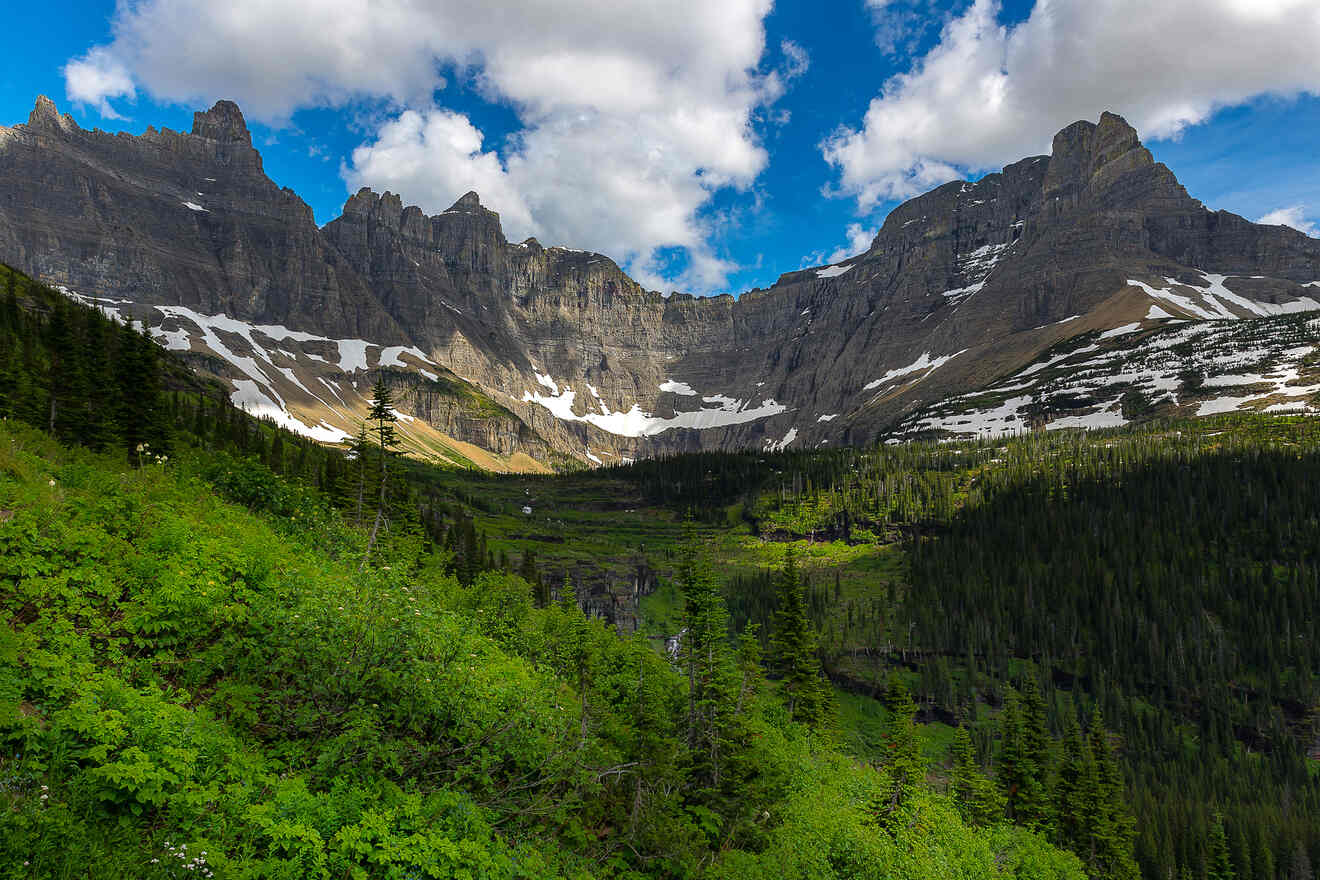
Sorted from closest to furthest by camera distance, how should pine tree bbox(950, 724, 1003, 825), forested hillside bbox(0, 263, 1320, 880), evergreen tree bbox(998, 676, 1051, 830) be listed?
forested hillside bbox(0, 263, 1320, 880) < pine tree bbox(950, 724, 1003, 825) < evergreen tree bbox(998, 676, 1051, 830)

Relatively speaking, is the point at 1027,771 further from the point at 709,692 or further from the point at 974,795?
the point at 709,692

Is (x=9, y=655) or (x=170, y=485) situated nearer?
(x=9, y=655)

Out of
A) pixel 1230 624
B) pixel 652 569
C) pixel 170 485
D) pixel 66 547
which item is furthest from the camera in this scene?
pixel 652 569

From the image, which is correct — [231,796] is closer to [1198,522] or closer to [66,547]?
[66,547]

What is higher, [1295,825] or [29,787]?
[29,787]

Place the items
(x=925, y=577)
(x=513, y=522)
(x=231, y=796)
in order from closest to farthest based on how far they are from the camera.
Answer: (x=231, y=796) < (x=925, y=577) < (x=513, y=522)

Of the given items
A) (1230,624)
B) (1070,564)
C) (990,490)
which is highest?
(990,490)

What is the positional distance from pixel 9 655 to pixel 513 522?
190023 mm

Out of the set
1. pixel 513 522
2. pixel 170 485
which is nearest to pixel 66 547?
pixel 170 485

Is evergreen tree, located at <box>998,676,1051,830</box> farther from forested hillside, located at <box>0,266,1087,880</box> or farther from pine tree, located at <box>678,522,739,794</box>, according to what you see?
pine tree, located at <box>678,522,739,794</box>

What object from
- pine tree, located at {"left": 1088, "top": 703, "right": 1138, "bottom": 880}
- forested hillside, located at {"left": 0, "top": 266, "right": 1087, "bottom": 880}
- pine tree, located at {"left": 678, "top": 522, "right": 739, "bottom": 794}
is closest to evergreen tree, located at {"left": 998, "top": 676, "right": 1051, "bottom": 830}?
pine tree, located at {"left": 1088, "top": 703, "right": 1138, "bottom": 880}

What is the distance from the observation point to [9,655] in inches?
375

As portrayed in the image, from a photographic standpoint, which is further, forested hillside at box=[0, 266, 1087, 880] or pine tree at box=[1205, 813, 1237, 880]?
pine tree at box=[1205, 813, 1237, 880]

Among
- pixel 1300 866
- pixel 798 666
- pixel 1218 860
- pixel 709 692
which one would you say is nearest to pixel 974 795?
pixel 798 666
